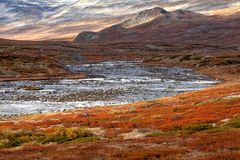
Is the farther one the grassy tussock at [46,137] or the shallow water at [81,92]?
the shallow water at [81,92]

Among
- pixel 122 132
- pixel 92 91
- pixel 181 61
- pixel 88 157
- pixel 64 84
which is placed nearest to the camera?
pixel 88 157

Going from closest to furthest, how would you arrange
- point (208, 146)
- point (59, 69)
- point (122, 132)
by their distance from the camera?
point (208, 146), point (122, 132), point (59, 69)

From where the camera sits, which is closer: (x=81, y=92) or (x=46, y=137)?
(x=46, y=137)

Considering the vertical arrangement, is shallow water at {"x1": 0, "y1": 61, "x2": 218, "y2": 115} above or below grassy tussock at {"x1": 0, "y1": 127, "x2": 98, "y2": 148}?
below

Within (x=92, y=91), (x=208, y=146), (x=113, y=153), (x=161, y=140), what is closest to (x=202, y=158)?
(x=208, y=146)

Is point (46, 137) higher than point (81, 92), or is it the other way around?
point (46, 137)

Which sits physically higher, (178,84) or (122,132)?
(122,132)

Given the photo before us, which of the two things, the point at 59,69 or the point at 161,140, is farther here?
the point at 59,69

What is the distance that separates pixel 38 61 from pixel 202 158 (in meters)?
127

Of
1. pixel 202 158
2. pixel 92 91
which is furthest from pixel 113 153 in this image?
pixel 92 91

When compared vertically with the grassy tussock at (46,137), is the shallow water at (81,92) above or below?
below

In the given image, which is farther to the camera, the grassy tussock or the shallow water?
the shallow water

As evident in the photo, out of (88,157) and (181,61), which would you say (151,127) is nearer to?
(88,157)

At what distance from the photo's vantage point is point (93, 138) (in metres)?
29.8
